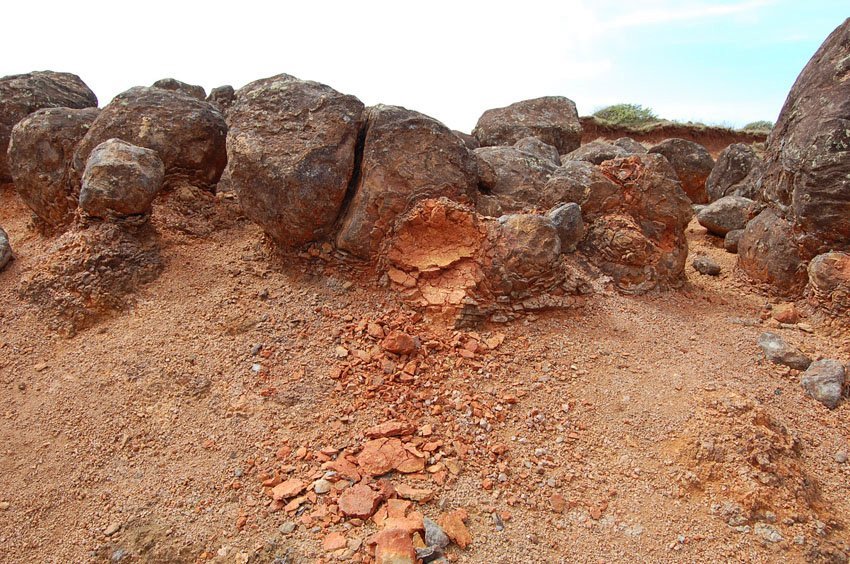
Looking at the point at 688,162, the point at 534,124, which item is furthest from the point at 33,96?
the point at 688,162

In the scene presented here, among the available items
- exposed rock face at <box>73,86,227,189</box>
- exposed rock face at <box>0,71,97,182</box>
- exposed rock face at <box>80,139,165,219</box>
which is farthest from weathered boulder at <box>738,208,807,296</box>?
exposed rock face at <box>0,71,97,182</box>

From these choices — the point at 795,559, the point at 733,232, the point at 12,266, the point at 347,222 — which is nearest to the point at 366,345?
the point at 347,222

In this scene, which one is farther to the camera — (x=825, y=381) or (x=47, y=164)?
(x=47, y=164)

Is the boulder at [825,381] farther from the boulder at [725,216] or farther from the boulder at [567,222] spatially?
the boulder at [725,216]

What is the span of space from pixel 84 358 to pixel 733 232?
701 cm

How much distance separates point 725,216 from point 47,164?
787 cm

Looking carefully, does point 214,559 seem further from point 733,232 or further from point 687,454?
point 733,232

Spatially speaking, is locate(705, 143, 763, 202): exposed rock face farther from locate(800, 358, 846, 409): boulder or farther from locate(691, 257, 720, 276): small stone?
locate(800, 358, 846, 409): boulder

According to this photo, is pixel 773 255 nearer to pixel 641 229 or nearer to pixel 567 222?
pixel 641 229

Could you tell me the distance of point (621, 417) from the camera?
3854mm

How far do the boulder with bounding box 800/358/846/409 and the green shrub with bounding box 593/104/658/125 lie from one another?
16.1 meters

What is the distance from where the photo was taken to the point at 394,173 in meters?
4.84

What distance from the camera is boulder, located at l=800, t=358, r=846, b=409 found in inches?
166

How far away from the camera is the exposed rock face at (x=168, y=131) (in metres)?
5.61
